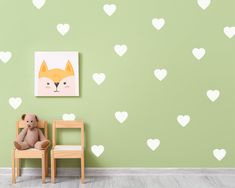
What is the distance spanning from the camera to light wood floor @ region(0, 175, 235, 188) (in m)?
3.10

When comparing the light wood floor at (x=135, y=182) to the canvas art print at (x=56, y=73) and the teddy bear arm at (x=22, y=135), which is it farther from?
the canvas art print at (x=56, y=73)

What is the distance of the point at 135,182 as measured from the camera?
10.5 feet

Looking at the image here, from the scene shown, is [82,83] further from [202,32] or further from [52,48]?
[202,32]

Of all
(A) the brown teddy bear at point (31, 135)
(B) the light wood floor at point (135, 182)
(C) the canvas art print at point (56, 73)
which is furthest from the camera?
(C) the canvas art print at point (56, 73)

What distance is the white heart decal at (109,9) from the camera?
3396 millimetres

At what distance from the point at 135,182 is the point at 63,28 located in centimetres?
159

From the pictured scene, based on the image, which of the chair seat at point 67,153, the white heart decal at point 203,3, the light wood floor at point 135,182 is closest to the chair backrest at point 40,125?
the chair seat at point 67,153

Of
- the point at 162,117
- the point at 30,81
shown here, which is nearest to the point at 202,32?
the point at 162,117

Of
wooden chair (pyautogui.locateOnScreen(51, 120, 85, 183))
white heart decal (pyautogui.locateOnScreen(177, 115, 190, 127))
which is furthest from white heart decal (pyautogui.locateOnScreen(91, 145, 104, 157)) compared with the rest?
white heart decal (pyautogui.locateOnScreen(177, 115, 190, 127))

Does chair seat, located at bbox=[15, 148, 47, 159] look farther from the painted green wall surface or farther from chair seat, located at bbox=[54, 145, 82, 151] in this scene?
the painted green wall surface

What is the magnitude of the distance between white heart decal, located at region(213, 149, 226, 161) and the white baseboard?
0.11 m

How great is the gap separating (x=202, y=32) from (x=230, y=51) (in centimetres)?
33

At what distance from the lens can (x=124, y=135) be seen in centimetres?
344

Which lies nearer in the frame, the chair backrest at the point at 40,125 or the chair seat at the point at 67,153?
the chair seat at the point at 67,153
